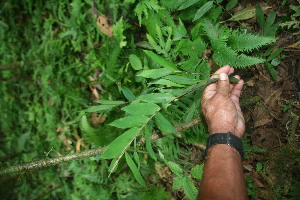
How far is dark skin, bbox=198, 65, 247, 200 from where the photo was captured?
1301 mm

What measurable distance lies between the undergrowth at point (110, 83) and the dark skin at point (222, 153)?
15cm

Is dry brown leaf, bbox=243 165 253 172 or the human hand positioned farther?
dry brown leaf, bbox=243 165 253 172

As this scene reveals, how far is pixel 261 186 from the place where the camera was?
7.10ft

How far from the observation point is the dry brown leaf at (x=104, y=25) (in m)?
2.69

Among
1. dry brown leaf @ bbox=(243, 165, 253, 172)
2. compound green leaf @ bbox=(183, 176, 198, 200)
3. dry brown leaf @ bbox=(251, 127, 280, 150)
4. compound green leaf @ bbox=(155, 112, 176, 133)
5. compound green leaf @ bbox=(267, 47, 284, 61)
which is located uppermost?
compound green leaf @ bbox=(267, 47, 284, 61)

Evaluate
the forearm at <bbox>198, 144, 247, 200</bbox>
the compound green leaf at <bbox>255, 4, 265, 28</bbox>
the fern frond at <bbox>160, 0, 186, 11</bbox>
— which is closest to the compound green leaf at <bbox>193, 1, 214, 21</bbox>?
the fern frond at <bbox>160, 0, 186, 11</bbox>

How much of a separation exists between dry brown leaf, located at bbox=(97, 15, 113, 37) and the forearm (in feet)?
5.87

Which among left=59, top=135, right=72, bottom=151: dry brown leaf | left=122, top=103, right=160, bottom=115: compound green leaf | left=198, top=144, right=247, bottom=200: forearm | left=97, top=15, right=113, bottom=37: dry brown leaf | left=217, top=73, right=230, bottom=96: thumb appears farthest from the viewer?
left=59, top=135, right=72, bottom=151: dry brown leaf

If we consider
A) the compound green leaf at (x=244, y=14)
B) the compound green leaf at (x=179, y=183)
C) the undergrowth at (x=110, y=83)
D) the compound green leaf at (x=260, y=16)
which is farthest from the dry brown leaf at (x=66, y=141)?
the compound green leaf at (x=260, y=16)

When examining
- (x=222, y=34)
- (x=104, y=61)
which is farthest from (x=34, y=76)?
(x=222, y=34)

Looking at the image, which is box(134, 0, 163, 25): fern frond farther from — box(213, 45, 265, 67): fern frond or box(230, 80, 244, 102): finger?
box(230, 80, 244, 102): finger

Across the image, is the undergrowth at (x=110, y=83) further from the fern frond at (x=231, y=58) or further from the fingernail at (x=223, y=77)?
the fingernail at (x=223, y=77)

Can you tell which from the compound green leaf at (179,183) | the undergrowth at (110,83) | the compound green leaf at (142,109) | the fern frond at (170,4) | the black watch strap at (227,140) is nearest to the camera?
the compound green leaf at (142,109)

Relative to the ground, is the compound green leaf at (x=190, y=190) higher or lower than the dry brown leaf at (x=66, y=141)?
higher
